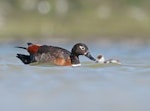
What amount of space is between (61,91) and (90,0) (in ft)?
257

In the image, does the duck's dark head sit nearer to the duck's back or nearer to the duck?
the duck

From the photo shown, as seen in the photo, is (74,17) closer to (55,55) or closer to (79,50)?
(79,50)

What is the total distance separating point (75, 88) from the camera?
17.2 meters

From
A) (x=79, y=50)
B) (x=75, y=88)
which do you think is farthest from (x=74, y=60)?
(x=75, y=88)

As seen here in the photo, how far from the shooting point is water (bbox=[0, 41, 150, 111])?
15.0 m

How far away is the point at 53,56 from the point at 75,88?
454cm

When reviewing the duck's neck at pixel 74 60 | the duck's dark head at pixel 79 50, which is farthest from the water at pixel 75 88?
the duck's dark head at pixel 79 50

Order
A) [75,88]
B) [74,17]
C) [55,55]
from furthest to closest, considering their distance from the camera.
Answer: [74,17] → [55,55] → [75,88]

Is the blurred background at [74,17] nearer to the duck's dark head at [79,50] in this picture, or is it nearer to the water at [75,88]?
the duck's dark head at [79,50]

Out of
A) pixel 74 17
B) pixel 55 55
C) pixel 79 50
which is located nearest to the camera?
pixel 55 55

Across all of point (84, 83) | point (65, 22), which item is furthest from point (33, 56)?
point (65, 22)

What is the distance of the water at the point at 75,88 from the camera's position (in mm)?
15047

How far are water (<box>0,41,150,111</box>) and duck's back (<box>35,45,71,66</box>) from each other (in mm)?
371

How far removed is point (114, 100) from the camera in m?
15.6
